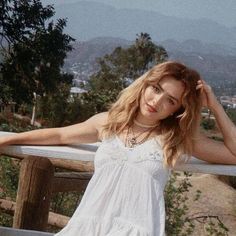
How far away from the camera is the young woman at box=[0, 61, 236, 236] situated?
1.31 metres

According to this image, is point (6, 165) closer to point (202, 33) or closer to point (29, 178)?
point (29, 178)

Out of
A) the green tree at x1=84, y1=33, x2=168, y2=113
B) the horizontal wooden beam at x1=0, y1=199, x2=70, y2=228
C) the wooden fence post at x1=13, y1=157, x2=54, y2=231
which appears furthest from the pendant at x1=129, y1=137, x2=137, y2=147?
the green tree at x1=84, y1=33, x2=168, y2=113

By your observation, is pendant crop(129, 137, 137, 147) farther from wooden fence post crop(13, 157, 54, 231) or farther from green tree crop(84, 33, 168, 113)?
green tree crop(84, 33, 168, 113)

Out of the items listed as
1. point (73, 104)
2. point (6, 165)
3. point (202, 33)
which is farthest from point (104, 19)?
point (6, 165)

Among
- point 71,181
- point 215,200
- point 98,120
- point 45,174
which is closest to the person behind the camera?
point 98,120

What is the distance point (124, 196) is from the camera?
4.32ft

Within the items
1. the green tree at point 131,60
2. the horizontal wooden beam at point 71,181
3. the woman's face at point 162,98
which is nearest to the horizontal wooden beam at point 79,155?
the woman's face at point 162,98

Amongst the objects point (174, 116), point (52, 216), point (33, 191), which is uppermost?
point (174, 116)

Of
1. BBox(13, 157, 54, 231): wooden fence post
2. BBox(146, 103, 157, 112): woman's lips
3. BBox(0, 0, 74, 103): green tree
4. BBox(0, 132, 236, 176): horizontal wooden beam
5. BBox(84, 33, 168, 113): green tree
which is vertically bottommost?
BBox(13, 157, 54, 231): wooden fence post

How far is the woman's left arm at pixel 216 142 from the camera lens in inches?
52.2

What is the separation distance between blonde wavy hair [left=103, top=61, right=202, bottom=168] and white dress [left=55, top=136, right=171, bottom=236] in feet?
0.12

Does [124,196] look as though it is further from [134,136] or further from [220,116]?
[220,116]

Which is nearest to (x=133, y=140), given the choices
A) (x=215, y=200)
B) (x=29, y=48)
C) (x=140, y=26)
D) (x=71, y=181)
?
(x=71, y=181)

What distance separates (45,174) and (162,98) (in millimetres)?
431
